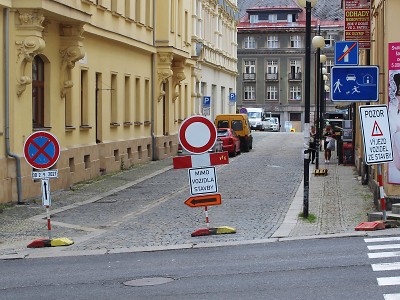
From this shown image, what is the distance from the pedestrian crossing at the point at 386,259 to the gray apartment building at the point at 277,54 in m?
87.6

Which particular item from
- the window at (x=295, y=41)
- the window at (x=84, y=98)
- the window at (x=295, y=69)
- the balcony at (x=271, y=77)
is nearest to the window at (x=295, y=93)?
the window at (x=295, y=69)

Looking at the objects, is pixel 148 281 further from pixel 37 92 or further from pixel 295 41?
pixel 295 41

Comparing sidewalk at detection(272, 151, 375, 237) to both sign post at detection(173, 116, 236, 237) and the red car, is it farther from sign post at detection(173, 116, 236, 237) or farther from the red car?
the red car

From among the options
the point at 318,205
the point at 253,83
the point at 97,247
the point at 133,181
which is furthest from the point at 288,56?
the point at 97,247

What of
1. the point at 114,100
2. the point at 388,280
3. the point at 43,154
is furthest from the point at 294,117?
the point at 388,280

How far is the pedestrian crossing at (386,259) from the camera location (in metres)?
11.1

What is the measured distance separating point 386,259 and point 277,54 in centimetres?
9276

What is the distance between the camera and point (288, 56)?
104500mm

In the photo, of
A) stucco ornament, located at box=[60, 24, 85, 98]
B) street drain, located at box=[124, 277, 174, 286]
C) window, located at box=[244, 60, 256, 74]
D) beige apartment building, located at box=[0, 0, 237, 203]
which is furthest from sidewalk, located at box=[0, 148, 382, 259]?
window, located at box=[244, 60, 256, 74]

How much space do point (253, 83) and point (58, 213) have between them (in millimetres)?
85405

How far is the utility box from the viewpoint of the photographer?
124 feet

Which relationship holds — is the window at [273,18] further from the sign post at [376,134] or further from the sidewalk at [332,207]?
the sign post at [376,134]

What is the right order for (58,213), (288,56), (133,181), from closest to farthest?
(58,213) < (133,181) < (288,56)

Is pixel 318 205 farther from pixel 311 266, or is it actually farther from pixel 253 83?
pixel 253 83
